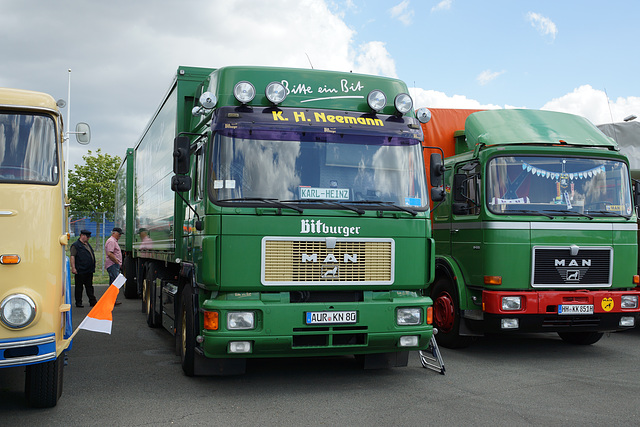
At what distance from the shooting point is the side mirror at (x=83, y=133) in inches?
336

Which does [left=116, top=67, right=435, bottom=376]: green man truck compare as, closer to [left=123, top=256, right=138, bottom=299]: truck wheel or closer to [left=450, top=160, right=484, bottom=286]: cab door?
[left=450, top=160, right=484, bottom=286]: cab door

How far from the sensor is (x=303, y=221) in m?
6.41

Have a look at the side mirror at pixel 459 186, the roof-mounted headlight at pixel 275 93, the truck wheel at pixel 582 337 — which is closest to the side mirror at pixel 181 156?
the roof-mounted headlight at pixel 275 93

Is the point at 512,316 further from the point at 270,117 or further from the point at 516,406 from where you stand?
the point at 270,117

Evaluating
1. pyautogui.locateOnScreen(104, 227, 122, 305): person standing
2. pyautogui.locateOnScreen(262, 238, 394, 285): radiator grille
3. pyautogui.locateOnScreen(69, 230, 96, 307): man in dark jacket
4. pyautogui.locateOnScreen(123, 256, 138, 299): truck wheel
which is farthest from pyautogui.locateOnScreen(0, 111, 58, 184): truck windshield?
pyautogui.locateOnScreen(123, 256, 138, 299): truck wheel

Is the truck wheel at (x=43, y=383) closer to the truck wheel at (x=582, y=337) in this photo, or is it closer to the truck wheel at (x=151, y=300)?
the truck wheel at (x=151, y=300)

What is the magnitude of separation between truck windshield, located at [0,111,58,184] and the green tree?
32.5 metres

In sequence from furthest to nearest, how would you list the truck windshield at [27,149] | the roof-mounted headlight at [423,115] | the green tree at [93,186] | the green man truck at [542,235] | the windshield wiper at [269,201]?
the green tree at [93,186]
the green man truck at [542,235]
the roof-mounted headlight at [423,115]
the windshield wiper at [269,201]
the truck windshield at [27,149]

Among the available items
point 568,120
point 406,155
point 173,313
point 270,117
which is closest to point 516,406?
point 406,155

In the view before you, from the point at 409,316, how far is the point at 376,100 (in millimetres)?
2286

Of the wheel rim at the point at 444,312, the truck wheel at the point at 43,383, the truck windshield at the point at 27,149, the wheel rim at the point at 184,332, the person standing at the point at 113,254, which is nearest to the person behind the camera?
the truck windshield at the point at 27,149

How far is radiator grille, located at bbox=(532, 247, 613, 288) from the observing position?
8492mm

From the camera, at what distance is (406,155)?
6988 millimetres

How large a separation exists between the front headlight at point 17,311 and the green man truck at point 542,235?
18.2 feet
